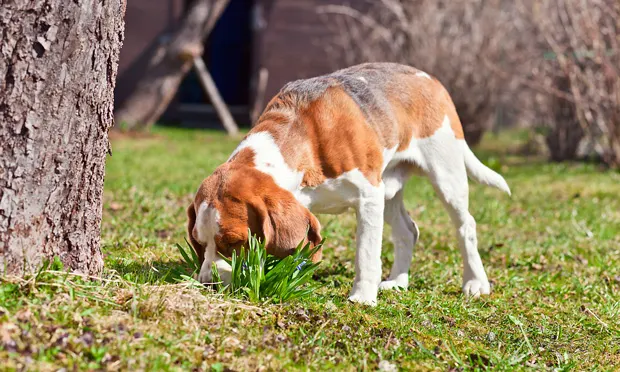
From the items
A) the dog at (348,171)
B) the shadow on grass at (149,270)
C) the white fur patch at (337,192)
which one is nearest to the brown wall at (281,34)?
the dog at (348,171)

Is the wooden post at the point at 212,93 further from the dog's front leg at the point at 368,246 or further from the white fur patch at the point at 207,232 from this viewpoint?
the white fur patch at the point at 207,232

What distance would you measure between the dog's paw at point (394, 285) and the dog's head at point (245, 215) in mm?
1205

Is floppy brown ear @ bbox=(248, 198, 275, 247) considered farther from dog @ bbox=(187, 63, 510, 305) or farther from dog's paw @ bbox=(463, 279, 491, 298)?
dog's paw @ bbox=(463, 279, 491, 298)

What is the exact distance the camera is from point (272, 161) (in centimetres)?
439

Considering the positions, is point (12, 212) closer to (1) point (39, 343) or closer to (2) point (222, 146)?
(1) point (39, 343)

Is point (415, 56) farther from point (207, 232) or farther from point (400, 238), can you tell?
point (207, 232)

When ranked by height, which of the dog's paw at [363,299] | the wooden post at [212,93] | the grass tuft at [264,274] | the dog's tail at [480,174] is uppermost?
the dog's tail at [480,174]

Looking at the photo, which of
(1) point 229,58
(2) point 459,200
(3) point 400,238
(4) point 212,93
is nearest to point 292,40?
(4) point 212,93

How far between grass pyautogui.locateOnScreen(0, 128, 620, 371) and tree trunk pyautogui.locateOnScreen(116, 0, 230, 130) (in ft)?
25.1

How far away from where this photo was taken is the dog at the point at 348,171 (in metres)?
4.18

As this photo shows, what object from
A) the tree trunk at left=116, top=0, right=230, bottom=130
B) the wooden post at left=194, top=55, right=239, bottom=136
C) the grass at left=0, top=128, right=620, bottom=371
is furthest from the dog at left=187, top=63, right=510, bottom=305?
the wooden post at left=194, top=55, right=239, bottom=136

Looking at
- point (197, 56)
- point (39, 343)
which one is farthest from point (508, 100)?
point (39, 343)

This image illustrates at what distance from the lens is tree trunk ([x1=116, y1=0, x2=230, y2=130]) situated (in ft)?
50.2

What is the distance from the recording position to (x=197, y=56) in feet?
50.8
